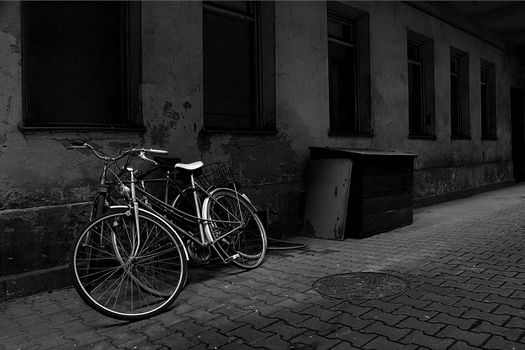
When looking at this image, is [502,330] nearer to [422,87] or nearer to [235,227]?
[235,227]

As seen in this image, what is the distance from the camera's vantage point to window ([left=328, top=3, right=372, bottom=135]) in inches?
317

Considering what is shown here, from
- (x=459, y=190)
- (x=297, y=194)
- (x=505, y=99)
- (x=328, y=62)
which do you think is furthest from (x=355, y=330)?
(x=505, y=99)

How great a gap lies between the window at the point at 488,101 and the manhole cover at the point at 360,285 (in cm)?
→ 1125

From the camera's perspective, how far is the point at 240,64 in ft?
20.6

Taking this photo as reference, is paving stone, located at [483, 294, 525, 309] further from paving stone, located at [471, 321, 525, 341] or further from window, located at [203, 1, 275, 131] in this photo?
Answer: window, located at [203, 1, 275, 131]

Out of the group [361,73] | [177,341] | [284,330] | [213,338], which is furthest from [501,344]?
[361,73]

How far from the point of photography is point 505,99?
570 inches

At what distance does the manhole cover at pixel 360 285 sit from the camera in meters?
3.70

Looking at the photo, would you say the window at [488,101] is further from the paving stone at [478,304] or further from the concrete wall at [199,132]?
the paving stone at [478,304]

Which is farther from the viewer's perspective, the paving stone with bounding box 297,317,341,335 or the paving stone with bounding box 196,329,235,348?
the paving stone with bounding box 297,317,341,335

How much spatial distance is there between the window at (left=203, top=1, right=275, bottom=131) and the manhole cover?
8.59 ft

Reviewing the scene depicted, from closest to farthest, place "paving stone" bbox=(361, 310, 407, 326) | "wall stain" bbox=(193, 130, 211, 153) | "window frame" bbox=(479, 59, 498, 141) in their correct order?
"paving stone" bbox=(361, 310, 407, 326) < "wall stain" bbox=(193, 130, 211, 153) < "window frame" bbox=(479, 59, 498, 141)

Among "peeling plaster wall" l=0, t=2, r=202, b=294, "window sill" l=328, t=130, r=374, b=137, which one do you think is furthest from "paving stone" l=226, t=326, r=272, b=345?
"window sill" l=328, t=130, r=374, b=137

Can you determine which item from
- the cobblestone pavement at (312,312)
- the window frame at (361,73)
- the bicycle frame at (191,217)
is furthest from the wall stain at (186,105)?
the window frame at (361,73)
